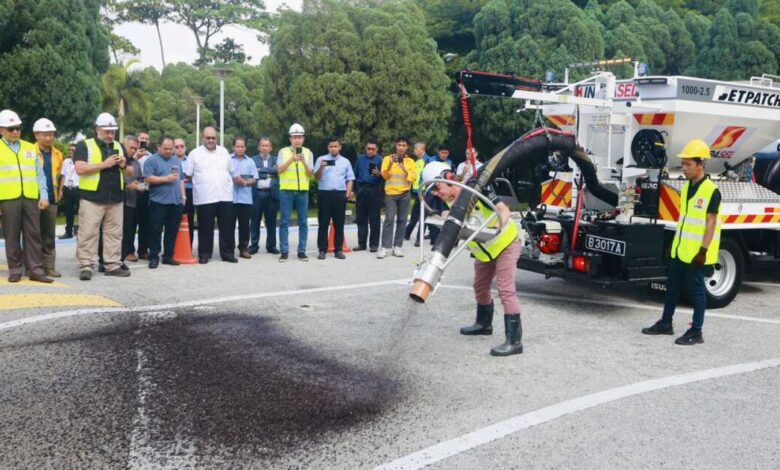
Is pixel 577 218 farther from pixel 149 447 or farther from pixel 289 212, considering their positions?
pixel 149 447

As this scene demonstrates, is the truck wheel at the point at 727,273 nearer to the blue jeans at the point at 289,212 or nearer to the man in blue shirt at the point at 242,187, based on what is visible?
the blue jeans at the point at 289,212

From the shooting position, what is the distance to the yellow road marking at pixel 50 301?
7527 millimetres

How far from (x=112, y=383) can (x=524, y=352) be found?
335 centimetres

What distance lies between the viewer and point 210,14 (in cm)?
5019

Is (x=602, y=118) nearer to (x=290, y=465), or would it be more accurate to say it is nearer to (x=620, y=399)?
(x=620, y=399)

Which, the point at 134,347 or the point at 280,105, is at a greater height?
the point at 280,105

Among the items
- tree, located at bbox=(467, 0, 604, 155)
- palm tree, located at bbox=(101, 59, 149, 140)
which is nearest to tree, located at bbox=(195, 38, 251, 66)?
palm tree, located at bbox=(101, 59, 149, 140)

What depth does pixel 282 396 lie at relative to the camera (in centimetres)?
521

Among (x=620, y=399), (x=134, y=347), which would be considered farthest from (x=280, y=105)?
(x=620, y=399)

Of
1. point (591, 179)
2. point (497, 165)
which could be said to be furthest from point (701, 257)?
point (497, 165)

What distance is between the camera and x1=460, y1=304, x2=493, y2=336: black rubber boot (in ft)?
23.0

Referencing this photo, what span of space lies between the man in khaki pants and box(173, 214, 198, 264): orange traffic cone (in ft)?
4.73

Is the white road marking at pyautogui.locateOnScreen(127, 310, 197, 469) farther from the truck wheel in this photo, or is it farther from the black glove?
the truck wheel

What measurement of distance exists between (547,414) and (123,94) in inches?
1183
